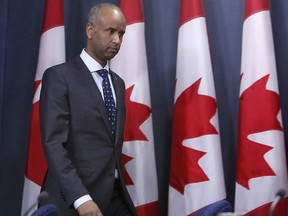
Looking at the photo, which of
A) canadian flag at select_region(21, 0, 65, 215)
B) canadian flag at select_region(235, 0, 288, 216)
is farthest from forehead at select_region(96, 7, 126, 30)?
canadian flag at select_region(235, 0, 288, 216)

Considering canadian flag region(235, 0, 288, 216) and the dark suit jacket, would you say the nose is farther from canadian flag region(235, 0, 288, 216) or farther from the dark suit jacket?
canadian flag region(235, 0, 288, 216)

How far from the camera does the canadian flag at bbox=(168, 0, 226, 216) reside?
281cm

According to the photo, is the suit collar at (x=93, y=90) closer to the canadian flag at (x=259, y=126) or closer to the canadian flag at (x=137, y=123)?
the canadian flag at (x=137, y=123)

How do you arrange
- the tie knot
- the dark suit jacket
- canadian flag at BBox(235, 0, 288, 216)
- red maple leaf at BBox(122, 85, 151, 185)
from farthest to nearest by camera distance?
red maple leaf at BBox(122, 85, 151, 185)
canadian flag at BBox(235, 0, 288, 216)
the tie knot
the dark suit jacket

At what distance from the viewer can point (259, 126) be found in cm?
280

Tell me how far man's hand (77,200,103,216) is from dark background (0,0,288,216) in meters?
1.37

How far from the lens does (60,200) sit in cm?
204

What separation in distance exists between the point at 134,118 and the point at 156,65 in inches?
21.7

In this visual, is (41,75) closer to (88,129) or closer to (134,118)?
(134,118)

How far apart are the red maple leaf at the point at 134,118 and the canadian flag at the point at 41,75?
47 centimetres

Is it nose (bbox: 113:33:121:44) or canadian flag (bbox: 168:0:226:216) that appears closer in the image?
nose (bbox: 113:33:121:44)

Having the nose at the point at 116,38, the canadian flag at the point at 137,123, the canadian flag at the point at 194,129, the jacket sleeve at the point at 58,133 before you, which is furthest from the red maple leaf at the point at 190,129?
the jacket sleeve at the point at 58,133

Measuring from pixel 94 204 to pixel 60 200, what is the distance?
0.21m

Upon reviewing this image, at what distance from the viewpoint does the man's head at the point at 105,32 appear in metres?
2.17
